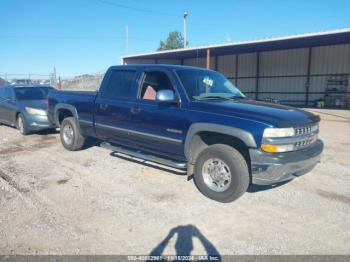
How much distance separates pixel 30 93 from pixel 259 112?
8.60m

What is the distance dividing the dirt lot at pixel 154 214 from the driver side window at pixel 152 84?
1435 mm

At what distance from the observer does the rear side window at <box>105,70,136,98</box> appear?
5711 millimetres

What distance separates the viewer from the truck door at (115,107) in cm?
563

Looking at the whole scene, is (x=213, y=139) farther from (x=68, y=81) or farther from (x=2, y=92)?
(x=68, y=81)

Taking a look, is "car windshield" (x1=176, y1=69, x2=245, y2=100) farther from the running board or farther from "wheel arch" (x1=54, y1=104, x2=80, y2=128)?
"wheel arch" (x1=54, y1=104, x2=80, y2=128)

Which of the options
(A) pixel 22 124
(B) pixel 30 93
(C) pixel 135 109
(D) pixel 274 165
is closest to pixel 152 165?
(C) pixel 135 109

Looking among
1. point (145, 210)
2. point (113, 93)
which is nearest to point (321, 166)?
point (145, 210)

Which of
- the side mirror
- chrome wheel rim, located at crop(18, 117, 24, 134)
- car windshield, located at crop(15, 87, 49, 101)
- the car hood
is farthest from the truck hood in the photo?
car windshield, located at crop(15, 87, 49, 101)

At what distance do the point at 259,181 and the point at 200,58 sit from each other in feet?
90.6

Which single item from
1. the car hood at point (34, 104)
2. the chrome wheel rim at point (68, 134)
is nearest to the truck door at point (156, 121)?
the chrome wheel rim at point (68, 134)

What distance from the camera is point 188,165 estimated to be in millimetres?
4773

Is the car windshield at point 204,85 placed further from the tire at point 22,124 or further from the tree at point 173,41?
the tree at point 173,41

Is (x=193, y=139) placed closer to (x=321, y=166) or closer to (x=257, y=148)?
(x=257, y=148)

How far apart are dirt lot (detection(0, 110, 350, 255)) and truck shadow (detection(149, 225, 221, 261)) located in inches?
0.4
